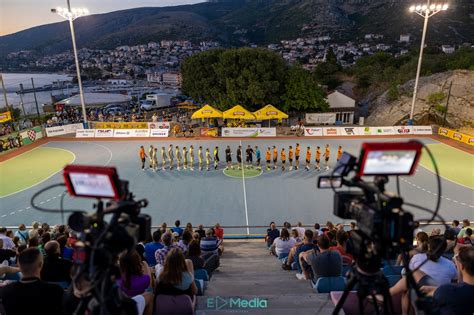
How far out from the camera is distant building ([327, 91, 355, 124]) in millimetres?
37531

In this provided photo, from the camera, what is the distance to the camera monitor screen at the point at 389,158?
2.94 meters

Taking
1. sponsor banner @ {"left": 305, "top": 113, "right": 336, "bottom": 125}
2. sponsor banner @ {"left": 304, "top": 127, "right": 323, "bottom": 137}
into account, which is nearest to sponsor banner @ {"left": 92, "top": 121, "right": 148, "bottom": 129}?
sponsor banner @ {"left": 304, "top": 127, "right": 323, "bottom": 137}

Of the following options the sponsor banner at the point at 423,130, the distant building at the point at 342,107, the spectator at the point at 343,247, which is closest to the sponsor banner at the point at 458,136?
the sponsor banner at the point at 423,130

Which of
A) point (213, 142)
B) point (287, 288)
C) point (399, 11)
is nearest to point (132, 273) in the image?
point (287, 288)

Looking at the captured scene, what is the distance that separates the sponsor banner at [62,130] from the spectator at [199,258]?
28062mm

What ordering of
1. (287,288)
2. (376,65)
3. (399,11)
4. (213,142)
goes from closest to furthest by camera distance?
(287,288) → (213,142) → (376,65) → (399,11)

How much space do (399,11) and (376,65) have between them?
102981mm

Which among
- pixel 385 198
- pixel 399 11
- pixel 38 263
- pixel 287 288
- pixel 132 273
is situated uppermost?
pixel 399 11

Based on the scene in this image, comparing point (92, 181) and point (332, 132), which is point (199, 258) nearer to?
point (92, 181)

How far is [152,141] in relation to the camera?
28750 millimetres

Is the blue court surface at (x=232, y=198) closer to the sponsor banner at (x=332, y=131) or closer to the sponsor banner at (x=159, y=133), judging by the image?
the sponsor banner at (x=159, y=133)

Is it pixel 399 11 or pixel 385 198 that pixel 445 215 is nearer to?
pixel 385 198

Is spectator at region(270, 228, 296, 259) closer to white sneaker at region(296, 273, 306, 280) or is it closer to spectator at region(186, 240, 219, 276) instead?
white sneaker at region(296, 273, 306, 280)

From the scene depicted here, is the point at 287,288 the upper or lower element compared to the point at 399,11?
lower
